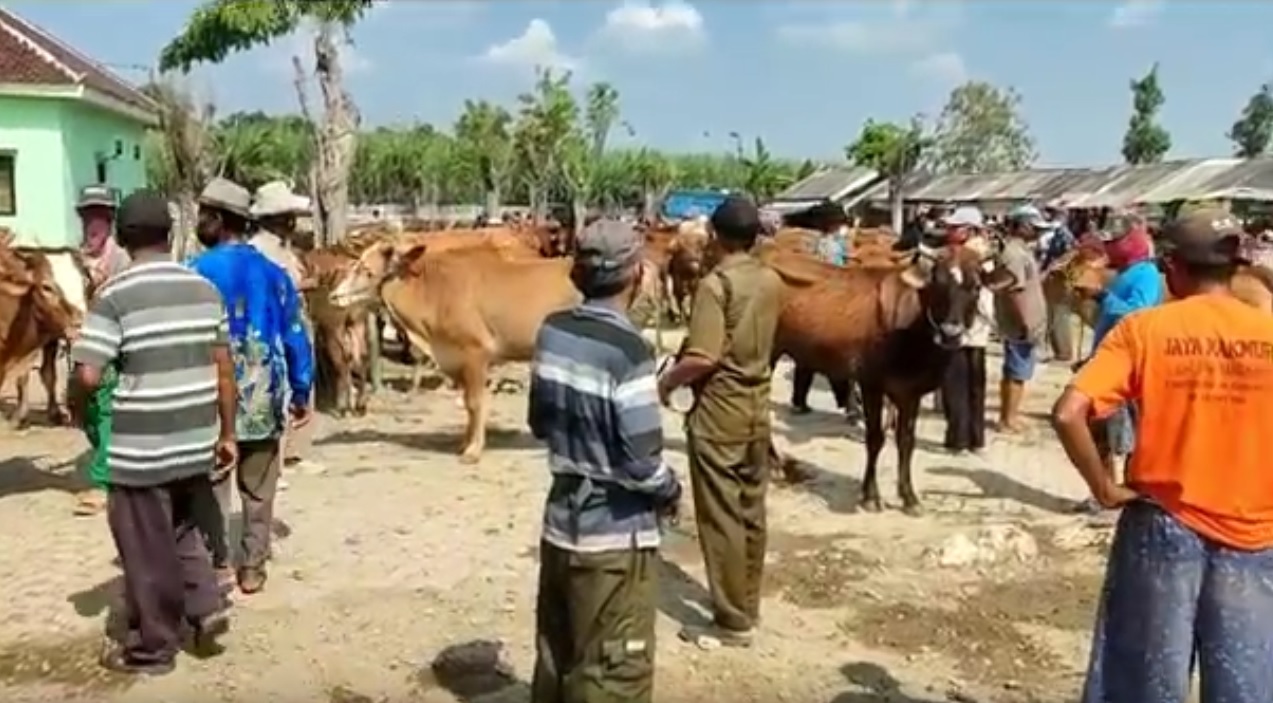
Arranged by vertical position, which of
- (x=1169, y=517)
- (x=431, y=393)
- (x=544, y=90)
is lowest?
(x=431, y=393)

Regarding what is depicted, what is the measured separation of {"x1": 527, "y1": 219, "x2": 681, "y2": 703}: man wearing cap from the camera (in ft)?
14.3

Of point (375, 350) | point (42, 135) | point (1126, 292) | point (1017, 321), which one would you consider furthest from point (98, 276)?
point (42, 135)

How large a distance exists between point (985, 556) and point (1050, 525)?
45.8 inches

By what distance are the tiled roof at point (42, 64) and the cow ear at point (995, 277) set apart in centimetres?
1923

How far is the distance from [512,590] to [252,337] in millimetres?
1859

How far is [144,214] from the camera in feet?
18.4

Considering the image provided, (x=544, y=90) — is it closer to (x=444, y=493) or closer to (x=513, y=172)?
(x=513, y=172)

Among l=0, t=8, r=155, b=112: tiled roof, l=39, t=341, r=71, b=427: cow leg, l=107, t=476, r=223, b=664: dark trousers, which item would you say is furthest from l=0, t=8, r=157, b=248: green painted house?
l=107, t=476, r=223, b=664: dark trousers

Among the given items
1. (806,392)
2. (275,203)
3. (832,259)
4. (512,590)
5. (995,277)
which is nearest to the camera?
(275,203)

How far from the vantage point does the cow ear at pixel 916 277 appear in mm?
9141

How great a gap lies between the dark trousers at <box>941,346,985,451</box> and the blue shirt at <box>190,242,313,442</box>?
5.87 m

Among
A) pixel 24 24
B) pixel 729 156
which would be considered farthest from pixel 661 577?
pixel 729 156

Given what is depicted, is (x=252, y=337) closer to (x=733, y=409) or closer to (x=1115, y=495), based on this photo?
(x=733, y=409)

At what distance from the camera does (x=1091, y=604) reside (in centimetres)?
726
